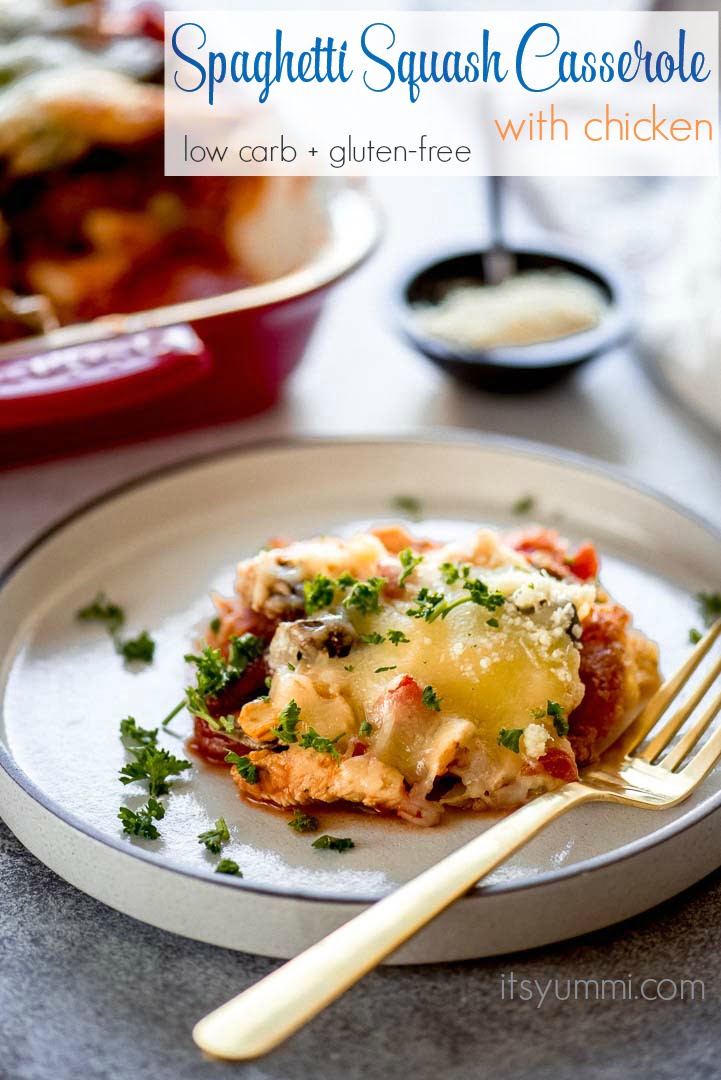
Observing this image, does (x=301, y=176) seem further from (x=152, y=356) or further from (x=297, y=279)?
(x=152, y=356)

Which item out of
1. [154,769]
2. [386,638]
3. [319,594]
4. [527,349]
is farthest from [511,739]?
[527,349]

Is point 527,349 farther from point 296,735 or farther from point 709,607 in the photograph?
point 296,735

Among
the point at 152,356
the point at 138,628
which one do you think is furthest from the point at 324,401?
the point at 138,628

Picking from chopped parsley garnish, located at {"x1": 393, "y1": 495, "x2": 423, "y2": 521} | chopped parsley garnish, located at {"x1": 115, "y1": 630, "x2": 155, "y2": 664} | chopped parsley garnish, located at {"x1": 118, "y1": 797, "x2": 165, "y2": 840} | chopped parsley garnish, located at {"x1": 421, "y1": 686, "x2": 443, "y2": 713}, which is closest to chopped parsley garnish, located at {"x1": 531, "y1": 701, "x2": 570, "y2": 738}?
chopped parsley garnish, located at {"x1": 421, "y1": 686, "x2": 443, "y2": 713}

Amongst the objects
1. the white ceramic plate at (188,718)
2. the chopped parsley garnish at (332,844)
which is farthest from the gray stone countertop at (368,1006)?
the chopped parsley garnish at (332,844)

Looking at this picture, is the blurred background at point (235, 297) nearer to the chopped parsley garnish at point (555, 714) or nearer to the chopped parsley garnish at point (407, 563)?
the chopped parsley garnish at point (407, 563)

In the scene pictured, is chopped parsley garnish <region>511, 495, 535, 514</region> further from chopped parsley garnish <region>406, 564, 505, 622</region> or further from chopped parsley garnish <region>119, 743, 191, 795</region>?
chopped parsley garnish <region>119, 743, 191, 795</region>
